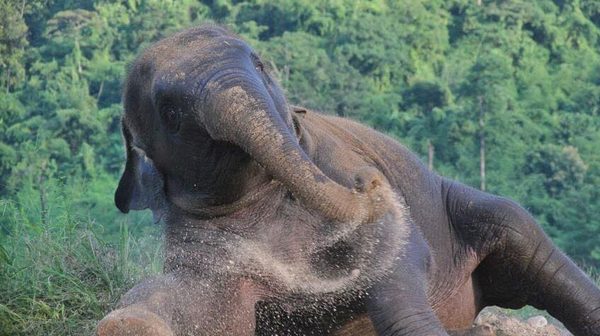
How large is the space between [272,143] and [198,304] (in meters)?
0.94

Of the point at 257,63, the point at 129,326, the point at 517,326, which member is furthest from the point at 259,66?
the point at 517,326

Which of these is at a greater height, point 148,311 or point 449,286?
point 148,311

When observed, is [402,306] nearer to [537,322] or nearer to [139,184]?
[139,184]

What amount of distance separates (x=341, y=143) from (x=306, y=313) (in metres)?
0.73

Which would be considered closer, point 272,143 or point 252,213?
point 272,143

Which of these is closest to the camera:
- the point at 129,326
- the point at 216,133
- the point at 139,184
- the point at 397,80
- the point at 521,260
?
the point at 216,133

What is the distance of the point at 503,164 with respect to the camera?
40.8 m

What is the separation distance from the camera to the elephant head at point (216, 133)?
13.1ft

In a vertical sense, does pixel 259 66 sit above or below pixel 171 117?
above

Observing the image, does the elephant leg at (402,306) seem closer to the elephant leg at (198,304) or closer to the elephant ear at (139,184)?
the elephant leg at (198,304)

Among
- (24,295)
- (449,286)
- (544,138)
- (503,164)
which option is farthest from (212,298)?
(544,138)

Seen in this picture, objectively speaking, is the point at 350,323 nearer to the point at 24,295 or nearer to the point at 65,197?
the point at 24,295

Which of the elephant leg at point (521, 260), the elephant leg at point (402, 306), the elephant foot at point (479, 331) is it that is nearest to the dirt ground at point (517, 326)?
the elephant leg at point (521, 260)

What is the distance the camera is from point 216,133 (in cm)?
420
